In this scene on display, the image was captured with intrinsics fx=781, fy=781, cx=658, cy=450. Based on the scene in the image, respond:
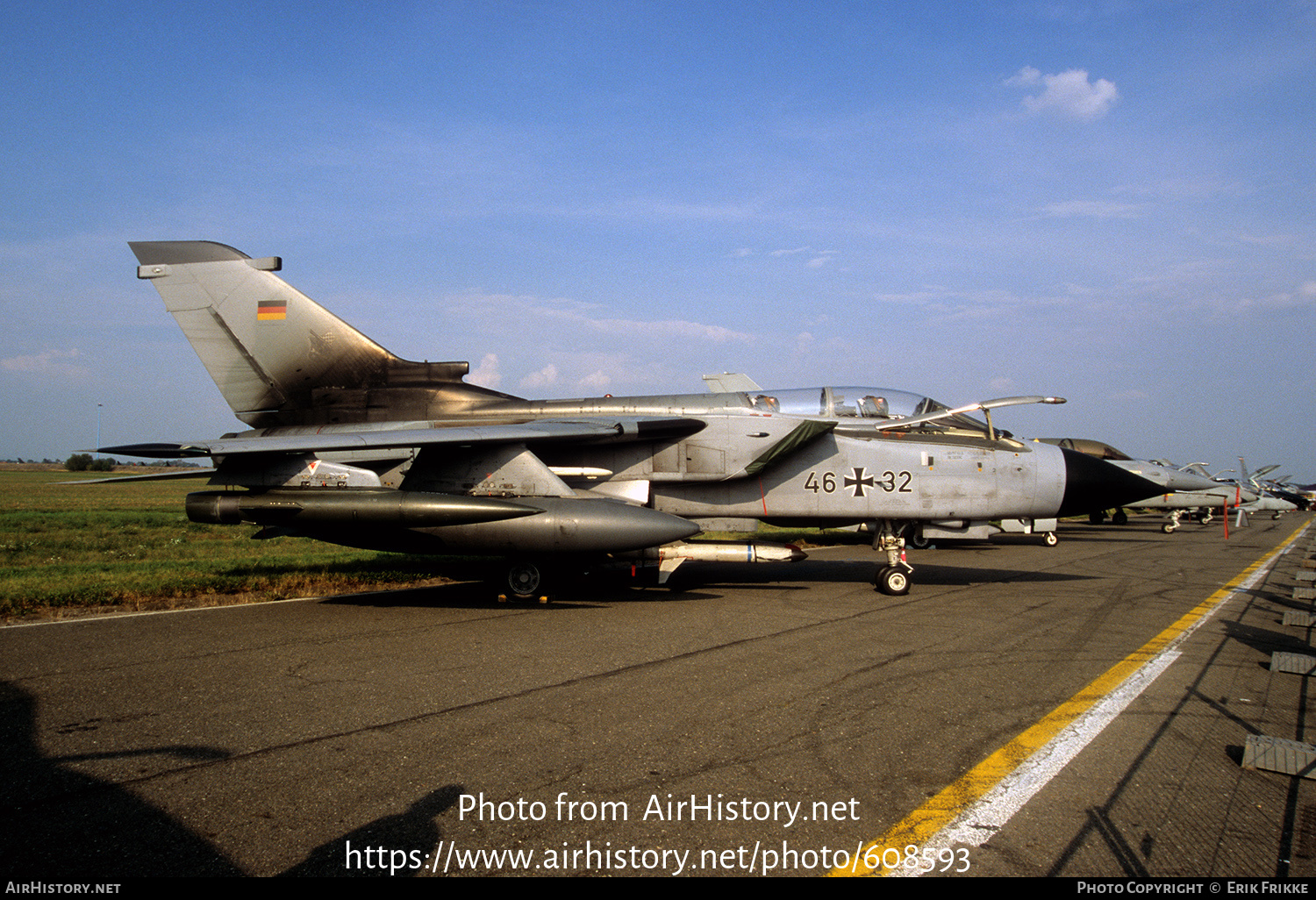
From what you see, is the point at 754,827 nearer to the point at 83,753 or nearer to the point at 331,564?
the point at 83,753

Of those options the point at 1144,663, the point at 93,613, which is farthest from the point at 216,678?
the point at 1144,663

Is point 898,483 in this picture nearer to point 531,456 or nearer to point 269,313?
point 531,456

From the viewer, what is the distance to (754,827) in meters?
3.24

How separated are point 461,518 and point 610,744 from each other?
16.4ft

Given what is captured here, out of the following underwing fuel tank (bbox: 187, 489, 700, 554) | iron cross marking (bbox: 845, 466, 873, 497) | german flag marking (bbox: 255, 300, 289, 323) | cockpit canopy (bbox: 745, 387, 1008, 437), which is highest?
german flag marking (bbox: 255, 300, 289, 323)

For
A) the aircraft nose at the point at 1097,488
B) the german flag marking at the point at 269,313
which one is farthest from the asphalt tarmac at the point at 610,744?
the german flag marking at the point at 269,313

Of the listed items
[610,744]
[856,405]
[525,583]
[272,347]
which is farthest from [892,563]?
[272,347]

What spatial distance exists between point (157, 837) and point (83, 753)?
1443 millimetres

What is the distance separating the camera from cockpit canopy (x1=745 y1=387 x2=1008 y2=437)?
1076cm

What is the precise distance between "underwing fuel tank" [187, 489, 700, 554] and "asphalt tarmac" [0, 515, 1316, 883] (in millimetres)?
970

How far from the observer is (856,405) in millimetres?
10898

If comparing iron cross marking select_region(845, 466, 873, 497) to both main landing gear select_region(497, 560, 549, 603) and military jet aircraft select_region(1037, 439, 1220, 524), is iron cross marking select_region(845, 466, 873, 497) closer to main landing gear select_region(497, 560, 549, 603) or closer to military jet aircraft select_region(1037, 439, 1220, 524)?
main landing gear select_region(497, 560, 549, 603)

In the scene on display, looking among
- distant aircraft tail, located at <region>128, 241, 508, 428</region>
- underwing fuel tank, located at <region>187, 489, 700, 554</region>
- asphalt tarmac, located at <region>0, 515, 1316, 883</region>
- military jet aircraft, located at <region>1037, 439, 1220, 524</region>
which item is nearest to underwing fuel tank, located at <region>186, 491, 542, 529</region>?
underwing fuel tank, located at <region>187, 489, 700, 554</region>

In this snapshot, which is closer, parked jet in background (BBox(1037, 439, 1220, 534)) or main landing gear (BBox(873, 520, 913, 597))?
main landing gear (BBox(873, 520, 913, 597))
